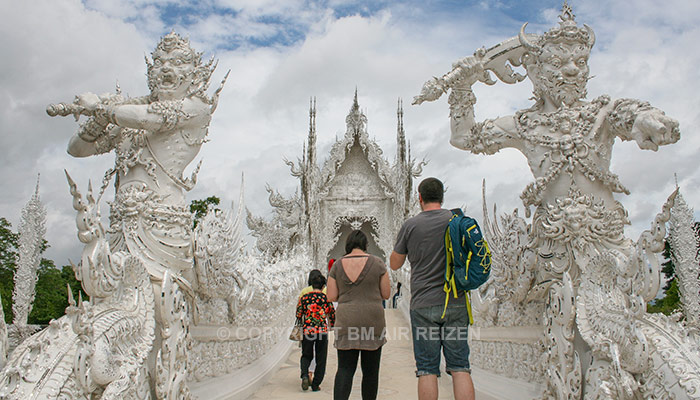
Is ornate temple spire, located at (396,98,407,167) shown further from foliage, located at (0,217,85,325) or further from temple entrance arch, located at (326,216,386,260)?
foliage, located at (0,217,85,325)

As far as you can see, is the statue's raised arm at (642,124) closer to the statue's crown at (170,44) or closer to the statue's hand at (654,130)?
the statue's hand at (654,130)

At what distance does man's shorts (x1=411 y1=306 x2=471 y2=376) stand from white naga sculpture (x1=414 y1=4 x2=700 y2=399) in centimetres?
69

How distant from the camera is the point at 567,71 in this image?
319 cm

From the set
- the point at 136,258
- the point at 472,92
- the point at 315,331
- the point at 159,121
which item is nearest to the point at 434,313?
the point at 136,258

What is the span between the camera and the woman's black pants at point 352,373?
288cm

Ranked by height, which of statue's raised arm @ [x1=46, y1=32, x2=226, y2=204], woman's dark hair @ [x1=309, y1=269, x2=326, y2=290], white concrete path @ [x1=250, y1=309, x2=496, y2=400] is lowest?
white concrete path @ [x1=250, y1=309, x2=496, y2=400]

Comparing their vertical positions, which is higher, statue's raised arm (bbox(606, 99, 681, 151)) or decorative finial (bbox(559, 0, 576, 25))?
decorative finial (bbox(559, 0, 576, 25))

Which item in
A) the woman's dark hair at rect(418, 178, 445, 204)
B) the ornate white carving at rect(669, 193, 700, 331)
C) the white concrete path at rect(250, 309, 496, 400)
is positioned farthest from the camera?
the ornate white carving at rect(669, 193, 700, 331)

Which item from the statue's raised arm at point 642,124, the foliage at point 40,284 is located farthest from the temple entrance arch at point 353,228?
the statue's raised arm at point 642,124

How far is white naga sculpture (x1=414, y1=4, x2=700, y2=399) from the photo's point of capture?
2.32 meters

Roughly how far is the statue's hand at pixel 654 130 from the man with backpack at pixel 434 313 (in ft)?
3.69

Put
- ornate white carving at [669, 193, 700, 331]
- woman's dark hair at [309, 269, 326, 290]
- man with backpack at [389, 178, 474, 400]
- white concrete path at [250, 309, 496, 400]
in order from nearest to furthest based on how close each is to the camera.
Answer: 1. man with backpack at [389, 178, 474, 400]
2. white concrete path at [250, 309, 496, 400]
3. woman's dark hair at [309, 269, 326, 290]
4. ornate white carving at [669, 193, 700, 331]

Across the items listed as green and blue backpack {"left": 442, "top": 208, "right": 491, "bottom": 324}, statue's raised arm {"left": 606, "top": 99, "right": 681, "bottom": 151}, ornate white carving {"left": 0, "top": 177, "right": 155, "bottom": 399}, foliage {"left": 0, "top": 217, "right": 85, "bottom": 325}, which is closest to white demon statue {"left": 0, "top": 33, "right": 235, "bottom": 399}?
ornate white carving {"left": 0, "top": 177, "right": 155, "bottom": 399}

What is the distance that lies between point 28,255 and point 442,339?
8.10 metres
